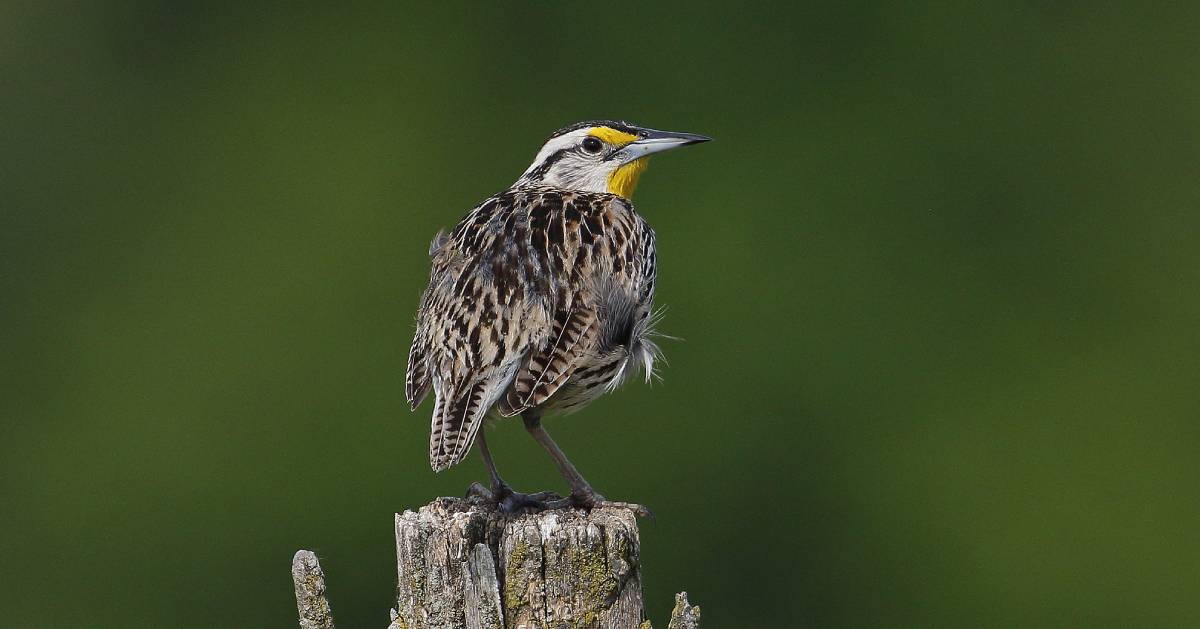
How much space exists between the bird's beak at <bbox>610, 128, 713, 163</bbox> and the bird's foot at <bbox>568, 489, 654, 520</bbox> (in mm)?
1700

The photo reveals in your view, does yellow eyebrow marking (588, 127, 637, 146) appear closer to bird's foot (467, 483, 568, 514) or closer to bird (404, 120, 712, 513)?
bird (404, 120, 712, 513)

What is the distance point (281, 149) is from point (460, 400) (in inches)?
510

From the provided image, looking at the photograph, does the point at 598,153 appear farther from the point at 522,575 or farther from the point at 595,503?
the point at 522,575

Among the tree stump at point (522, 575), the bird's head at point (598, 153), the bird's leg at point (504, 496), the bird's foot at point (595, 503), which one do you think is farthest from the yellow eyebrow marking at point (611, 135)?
the tree stump at point (522, 575)

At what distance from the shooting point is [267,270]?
55.8 ft

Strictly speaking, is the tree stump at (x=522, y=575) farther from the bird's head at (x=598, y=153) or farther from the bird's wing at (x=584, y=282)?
the bird's head at (x=598, y=153)

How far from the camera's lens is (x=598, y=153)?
7387 millimetres

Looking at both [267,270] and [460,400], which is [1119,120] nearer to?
[267,270]

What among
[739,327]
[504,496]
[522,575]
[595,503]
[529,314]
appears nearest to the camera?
[522,575]

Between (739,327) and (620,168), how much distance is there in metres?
8.56

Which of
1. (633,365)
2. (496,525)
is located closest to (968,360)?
(633,365)

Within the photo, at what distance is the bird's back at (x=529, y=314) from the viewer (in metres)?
6.03

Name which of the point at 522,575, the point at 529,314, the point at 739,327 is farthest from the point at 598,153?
the point at 739,327

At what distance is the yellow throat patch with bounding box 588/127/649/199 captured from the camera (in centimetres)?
738
